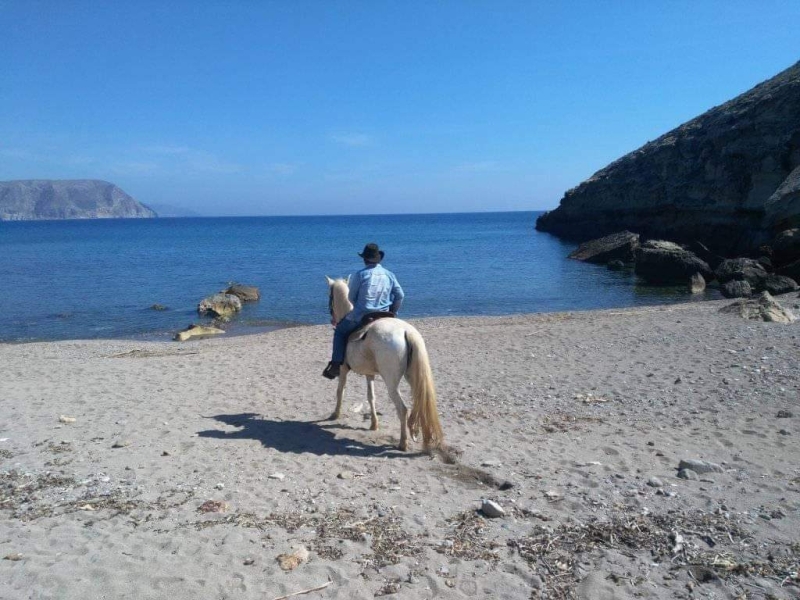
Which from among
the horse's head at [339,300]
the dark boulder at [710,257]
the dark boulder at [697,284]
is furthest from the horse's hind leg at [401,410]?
the dark boulder at [710,257]

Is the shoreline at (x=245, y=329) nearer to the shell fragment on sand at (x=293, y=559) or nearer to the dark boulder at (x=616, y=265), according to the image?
the dark boulder at (x=616, y=265)

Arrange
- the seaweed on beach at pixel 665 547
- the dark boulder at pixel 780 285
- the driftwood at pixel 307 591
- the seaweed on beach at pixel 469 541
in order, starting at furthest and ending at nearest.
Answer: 1. the dark boulder at pixel 780 285
2. the seaweed on beach at pixel 469 541
3. the seaweed on beach at pixel 665 547
4. the driftwood at pixel 307 591

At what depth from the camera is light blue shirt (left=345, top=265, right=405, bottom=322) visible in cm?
738

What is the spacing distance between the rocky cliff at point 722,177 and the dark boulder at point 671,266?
4.86 m

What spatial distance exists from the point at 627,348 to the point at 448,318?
34.5 ft

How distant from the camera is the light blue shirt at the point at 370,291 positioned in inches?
291

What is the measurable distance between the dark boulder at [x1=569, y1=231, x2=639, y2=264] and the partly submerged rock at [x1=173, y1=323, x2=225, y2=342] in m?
30.8

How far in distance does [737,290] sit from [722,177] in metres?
20.5

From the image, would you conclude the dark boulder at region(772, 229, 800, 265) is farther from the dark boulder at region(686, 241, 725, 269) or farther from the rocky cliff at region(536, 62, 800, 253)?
the dark boulder at region(686, 241, 725, 269)

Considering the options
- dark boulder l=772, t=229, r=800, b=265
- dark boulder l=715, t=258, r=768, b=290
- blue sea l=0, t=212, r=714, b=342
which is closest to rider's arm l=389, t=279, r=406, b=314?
blue sea l=0, t=212, r=714, b=342

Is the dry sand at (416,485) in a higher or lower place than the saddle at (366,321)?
lower

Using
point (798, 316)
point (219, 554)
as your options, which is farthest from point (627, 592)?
point (798, 316)

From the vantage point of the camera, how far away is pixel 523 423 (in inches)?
323

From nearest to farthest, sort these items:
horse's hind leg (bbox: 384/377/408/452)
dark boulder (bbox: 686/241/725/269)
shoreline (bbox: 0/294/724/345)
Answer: horse's hind leg (bbox: 384/377/408/452)
shoreline (bbox: 0/294/724/345)
dark boulder (bbox: 686/241/725/269)
